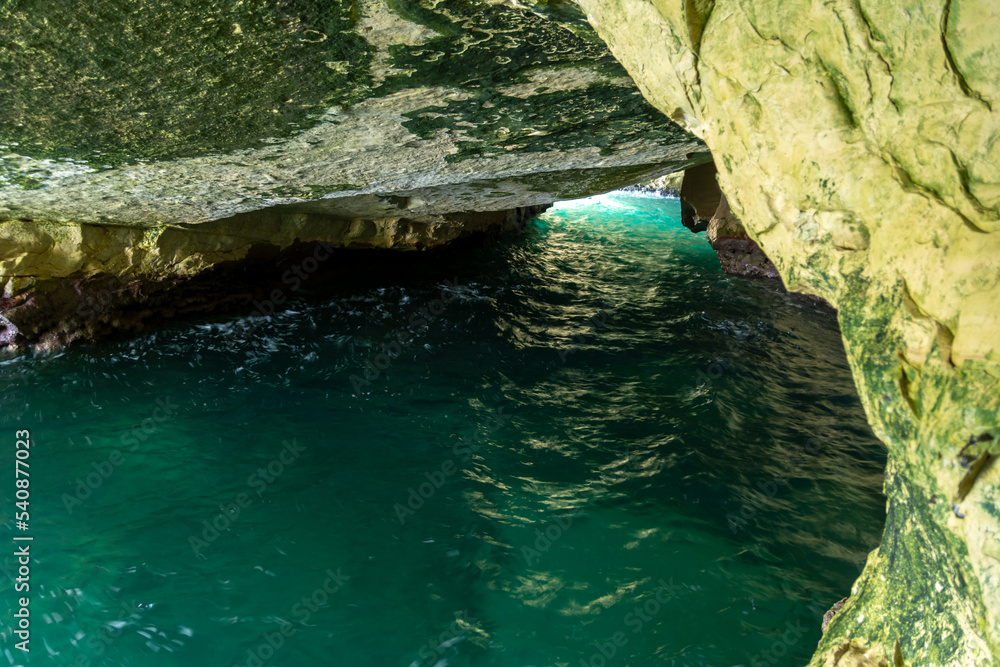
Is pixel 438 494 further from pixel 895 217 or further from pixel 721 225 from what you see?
pixel 721 225

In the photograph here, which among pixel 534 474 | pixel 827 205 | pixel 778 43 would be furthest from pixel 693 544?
pixel 778 43

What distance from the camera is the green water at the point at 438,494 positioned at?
346 centimetres

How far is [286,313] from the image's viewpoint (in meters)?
8.77

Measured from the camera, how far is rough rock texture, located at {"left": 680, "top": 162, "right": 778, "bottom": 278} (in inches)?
456

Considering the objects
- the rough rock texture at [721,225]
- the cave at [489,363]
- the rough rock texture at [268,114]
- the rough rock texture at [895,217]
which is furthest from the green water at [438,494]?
the rough rock texture at [721,225]

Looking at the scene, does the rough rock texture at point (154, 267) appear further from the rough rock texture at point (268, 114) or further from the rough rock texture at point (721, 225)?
the rough rock texture at point (721, 225)

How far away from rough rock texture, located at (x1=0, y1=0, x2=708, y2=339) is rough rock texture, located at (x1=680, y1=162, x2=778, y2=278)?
17.1 ft

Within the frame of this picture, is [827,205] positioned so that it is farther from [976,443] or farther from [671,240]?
[671,240]

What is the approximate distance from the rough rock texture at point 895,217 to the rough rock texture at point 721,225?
9.66 meters

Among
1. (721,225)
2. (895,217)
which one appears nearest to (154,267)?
(895,217)

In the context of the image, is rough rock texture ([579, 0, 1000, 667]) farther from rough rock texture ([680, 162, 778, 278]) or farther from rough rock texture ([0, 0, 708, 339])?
rough rock texture ([680, 162, 778, 278])

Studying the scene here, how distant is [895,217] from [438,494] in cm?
378

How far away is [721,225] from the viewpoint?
11797mm

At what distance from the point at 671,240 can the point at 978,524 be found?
15.8 metres
